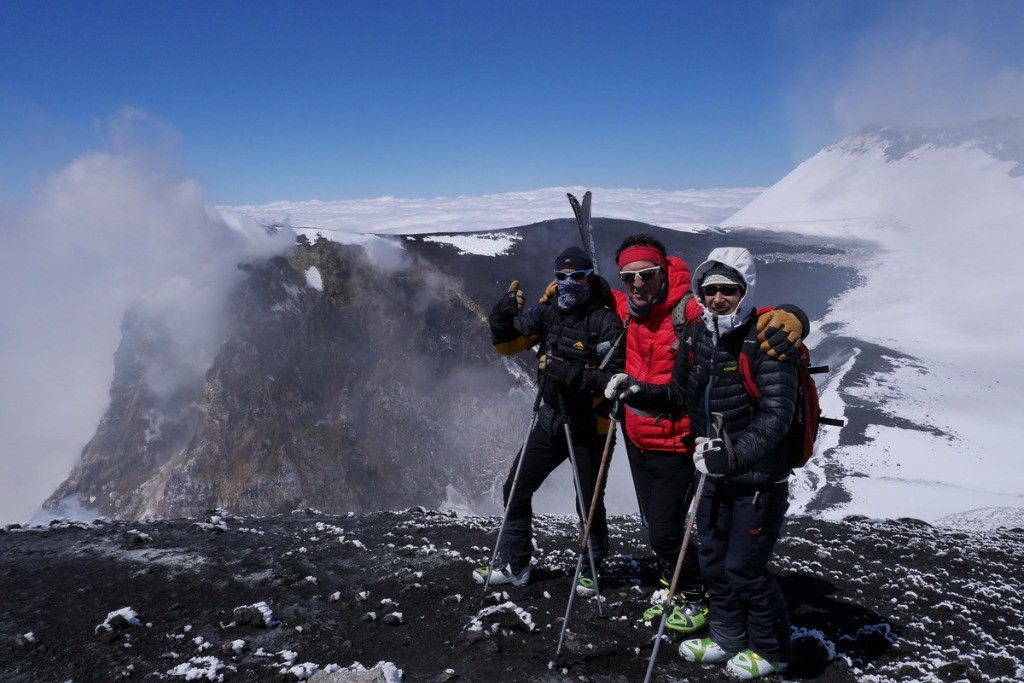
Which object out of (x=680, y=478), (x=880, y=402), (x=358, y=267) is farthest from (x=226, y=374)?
(x=680, y=478)

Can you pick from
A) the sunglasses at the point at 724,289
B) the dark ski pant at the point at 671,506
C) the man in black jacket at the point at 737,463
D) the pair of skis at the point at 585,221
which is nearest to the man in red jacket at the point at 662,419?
the dark ski pant at the point at 671,506

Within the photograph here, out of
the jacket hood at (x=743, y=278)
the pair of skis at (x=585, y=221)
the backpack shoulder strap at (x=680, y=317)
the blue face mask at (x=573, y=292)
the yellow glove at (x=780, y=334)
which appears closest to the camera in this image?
the yellow glove at (x=780, y=334)

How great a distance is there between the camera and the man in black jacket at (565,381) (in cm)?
558

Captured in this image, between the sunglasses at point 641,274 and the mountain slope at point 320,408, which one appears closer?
the sunglasses at point 641,274

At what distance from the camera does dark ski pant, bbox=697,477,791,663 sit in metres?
4.25

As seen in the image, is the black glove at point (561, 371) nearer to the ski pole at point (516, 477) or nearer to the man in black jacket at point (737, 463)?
the ski pole at point (516, 477)

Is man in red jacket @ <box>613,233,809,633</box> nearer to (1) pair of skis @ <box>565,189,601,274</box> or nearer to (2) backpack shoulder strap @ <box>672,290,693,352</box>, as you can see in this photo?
(2) backpack shoulder strap @ <box>672,290,693,352</box>

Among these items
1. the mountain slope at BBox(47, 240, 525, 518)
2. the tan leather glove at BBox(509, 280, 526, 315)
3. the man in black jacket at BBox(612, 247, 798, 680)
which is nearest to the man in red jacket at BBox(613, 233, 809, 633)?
the man in black jacket at BBox(612, 247, 798, 680)

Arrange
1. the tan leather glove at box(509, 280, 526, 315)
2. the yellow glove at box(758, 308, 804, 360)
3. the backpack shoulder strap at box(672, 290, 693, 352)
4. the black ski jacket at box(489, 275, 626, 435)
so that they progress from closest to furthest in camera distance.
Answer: the yellow glove at box(758, 308, 804, 360) < the backpack shoulder strap at box(672, 290, 693, 352) < the black ski jacket at box(489, 275, 626, 435) < the tan leather glove at box(509, 280, 526, 315)

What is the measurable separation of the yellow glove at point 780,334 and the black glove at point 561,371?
6.26 ft

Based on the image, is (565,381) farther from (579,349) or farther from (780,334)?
(780,334)

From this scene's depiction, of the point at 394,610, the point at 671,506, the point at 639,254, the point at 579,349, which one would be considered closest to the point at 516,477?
the point at 579,349

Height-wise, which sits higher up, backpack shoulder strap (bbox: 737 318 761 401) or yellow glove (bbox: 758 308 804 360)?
yellow glove (bbox: 758 308 804 360)

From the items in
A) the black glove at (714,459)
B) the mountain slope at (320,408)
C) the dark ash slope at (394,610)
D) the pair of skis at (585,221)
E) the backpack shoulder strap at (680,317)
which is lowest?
the mountain slope at (320,408)
